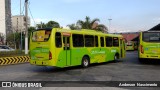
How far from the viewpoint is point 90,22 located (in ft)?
171

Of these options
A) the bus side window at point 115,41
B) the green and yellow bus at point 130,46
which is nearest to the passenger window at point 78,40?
the bus side window at point 115,41

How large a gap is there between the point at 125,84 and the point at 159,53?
31.7ft

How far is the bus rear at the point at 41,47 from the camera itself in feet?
52.8

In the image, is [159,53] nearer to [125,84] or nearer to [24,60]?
[125,84]

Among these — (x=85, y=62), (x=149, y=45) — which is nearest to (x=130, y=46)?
(x=149, y=45)

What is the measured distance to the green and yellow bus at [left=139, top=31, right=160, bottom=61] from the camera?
20609 millimetres

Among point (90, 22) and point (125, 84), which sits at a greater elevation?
point (90, 22)

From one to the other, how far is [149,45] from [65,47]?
720 cm

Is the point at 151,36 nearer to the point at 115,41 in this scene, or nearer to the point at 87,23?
the point at 115,41

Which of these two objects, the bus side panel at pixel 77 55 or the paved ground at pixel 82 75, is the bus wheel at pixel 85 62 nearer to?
the bus side panel at pixel 77 55

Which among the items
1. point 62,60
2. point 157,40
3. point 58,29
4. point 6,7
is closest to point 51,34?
point 58,29

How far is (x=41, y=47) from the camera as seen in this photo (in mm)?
16547

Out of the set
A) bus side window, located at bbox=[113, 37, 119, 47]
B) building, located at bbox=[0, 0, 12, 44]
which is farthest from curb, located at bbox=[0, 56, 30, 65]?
building, located at bbox=[0, 0, 12, 44]

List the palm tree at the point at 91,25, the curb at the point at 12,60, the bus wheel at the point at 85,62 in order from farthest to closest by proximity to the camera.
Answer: the palm tree at the point at 91,25 → the curb at the point at 12,60 → the bus wheel at the point at 85,62
